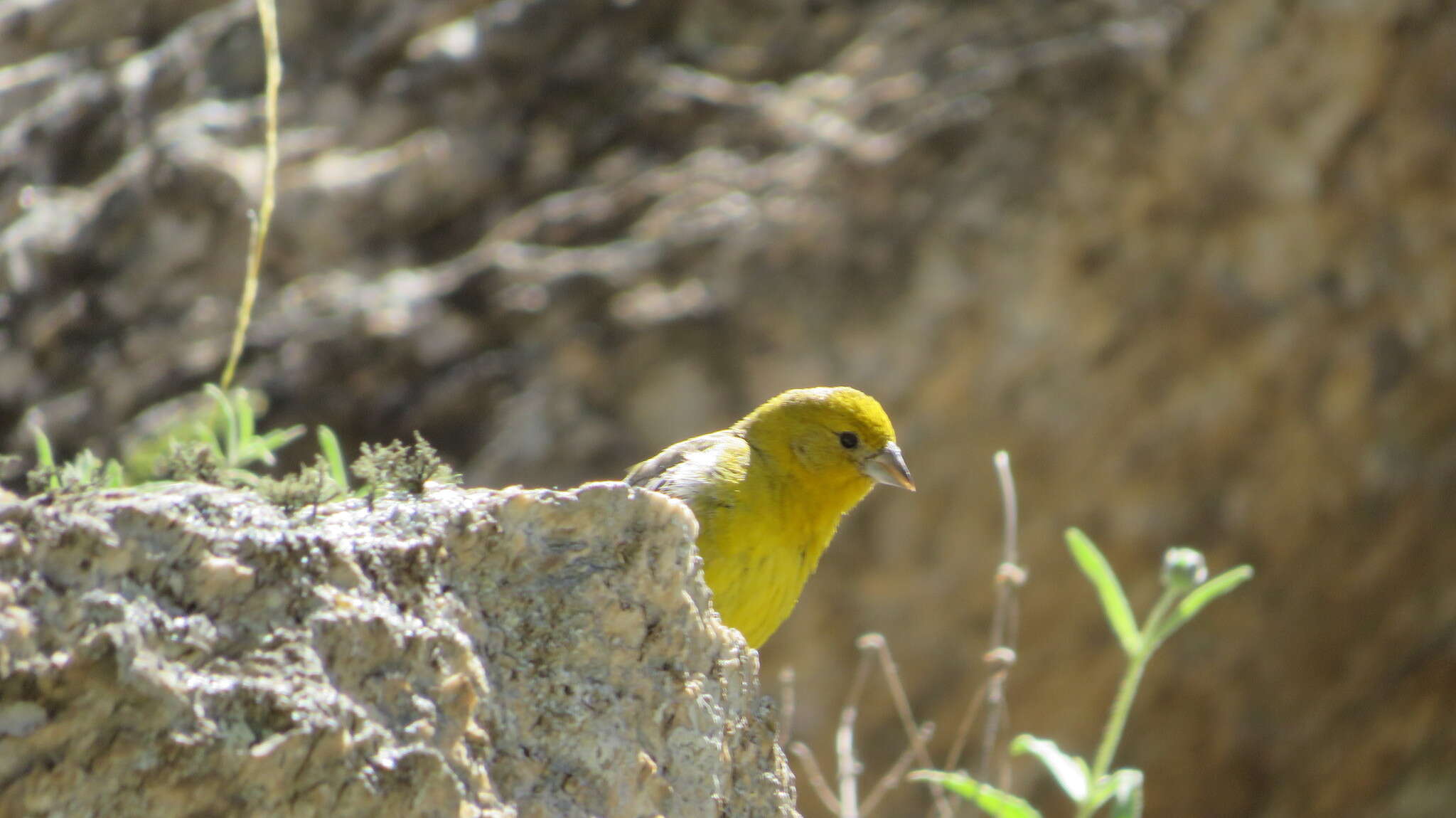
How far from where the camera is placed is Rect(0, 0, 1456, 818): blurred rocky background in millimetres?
6695

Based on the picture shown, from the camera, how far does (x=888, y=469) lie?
13.7 ft

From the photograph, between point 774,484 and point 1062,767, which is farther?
point 774,484

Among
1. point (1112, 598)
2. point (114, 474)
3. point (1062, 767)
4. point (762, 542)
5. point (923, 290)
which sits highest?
point (114, 474)

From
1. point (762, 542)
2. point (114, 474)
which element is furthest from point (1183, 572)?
point (114, 474)

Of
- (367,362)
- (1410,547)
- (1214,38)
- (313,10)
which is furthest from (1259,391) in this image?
(313,10)

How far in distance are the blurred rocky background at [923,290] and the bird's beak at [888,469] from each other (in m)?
2.51

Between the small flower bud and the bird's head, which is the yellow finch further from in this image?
the small flower bud

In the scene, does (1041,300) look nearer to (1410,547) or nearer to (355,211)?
(1410,547)

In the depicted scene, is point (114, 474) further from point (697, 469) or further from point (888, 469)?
point (888, 469)

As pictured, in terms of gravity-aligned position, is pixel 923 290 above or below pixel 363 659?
below

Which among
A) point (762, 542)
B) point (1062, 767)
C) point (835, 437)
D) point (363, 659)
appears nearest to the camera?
point (363, 659)

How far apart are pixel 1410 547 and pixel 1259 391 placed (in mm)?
1080

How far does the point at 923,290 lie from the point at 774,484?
2.93 metres

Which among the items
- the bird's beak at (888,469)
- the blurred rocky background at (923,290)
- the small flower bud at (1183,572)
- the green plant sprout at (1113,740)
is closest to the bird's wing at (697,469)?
the bird's beak at (888,469)
